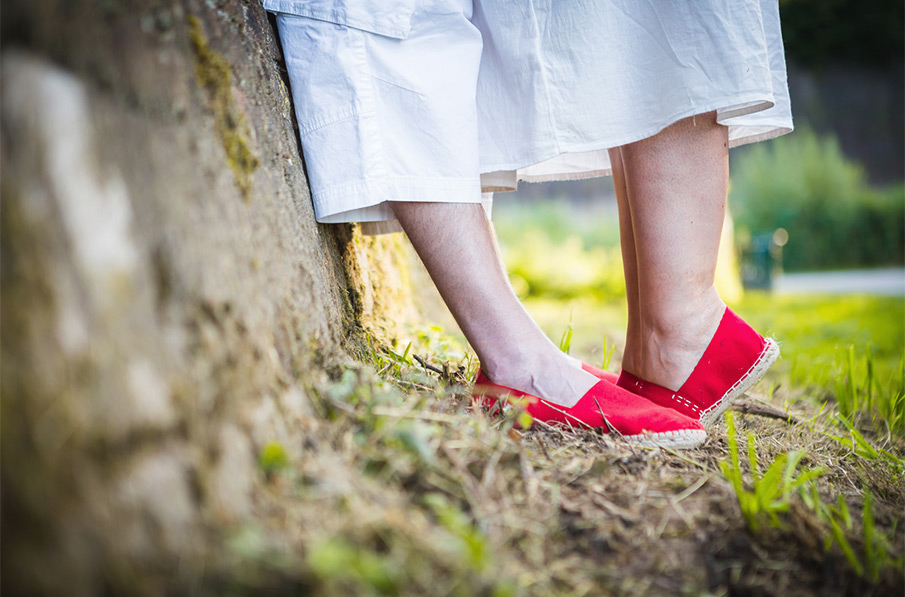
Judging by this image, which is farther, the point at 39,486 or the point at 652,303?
the point at 652,303

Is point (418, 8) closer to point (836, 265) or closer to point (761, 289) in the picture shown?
point (761, 289)

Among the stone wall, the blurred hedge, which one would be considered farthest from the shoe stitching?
the blurred hedge

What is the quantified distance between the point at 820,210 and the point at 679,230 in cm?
1125

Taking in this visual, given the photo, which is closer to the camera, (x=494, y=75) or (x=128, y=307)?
A: (x=128, y=307)

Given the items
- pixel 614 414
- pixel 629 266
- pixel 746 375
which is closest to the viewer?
pixel 614 414

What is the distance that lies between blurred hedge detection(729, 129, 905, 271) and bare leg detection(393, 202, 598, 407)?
33.2 feet

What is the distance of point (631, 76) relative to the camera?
45.3 inches

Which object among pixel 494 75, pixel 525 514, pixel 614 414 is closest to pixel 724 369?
pixel 614 414

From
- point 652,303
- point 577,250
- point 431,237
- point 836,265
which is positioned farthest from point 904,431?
point 836,265

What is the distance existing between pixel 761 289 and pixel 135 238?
25.0 ft

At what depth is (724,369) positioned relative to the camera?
3.96 feet

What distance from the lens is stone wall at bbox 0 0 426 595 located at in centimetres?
48

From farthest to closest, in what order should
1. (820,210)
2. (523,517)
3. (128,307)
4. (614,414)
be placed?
(820,210)
(614,414)
(523,517)
(128,307)

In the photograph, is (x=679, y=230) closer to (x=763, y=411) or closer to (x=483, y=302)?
(x=483, y=302)
